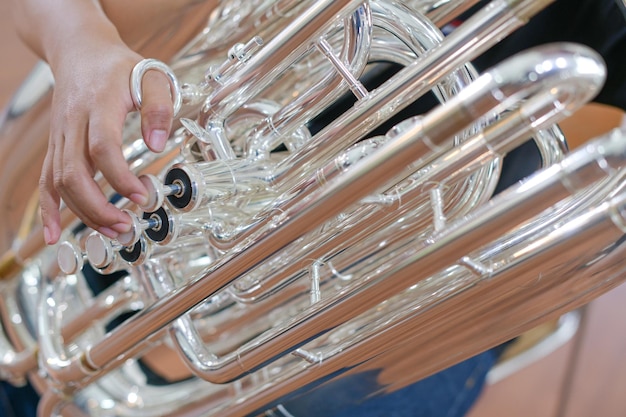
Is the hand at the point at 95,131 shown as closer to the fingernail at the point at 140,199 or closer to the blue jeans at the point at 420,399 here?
the fingernail at the point at 140,199

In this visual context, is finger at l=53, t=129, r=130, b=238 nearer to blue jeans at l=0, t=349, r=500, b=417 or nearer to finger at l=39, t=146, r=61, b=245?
finger at l=39, t=146, r=61, b=245

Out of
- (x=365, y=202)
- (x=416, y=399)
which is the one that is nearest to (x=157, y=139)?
(x=365, y=202)

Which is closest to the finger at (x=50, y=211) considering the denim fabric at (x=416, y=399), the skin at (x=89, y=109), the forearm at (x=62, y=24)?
the skin at (x=89, y=109)

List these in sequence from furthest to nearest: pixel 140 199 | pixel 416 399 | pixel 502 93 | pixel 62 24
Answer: pixel 416 399 < pixel 62 24 < pixel 140 199 < pixel 502 93

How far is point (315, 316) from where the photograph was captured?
48 centimetres

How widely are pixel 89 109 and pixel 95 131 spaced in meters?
0.02

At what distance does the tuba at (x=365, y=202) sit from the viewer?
1.22ft

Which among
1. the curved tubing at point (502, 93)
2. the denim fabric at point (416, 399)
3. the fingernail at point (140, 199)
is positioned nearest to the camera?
the curved tubing at point (502, 93)

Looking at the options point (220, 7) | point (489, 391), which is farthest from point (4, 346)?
point (489, 391)

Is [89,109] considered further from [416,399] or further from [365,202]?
[416,399]

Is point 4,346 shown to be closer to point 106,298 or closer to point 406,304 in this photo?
point 106,298

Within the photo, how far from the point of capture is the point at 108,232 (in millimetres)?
469

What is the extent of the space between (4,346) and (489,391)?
748 mm

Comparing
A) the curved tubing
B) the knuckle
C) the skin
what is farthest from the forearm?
the curved tubing
